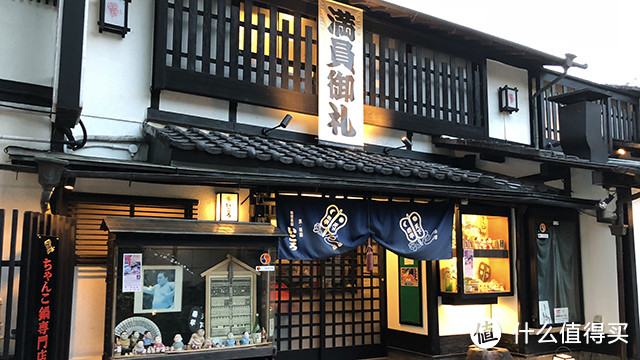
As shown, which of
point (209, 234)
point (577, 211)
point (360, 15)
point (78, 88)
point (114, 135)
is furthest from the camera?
point (577, 211)

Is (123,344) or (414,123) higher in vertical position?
(414,123)

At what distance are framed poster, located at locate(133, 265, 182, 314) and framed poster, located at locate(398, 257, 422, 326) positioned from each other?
5.52 metres

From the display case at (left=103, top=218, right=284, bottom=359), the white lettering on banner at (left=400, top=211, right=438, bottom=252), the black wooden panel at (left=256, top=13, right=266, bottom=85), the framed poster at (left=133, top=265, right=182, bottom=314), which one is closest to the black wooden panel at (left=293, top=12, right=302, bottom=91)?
the black wooden panel at (left=256, top=13, right=266, bottom=85)

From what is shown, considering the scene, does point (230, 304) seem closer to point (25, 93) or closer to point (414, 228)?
point (414, 228)

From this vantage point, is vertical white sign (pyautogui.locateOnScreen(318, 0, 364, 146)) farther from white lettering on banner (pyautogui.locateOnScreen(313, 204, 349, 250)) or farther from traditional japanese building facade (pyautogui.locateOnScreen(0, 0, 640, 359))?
white lettering on banner (pyautogui.locateOnScreen(313, 204, 349, 250))

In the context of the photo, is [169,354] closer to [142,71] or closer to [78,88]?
[78,88]

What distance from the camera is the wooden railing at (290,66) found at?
347 inches

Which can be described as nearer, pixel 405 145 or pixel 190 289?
pixel 190 289

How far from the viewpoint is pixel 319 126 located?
32.8 feet

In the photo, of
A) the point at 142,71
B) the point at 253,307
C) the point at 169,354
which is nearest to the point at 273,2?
the point at 142,71

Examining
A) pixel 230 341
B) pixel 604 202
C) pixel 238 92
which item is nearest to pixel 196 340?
pixel 230 341

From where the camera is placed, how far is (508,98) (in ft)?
42.6

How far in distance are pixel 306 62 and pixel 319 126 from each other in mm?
1284

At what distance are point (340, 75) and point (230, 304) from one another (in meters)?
5.00
